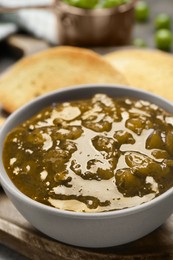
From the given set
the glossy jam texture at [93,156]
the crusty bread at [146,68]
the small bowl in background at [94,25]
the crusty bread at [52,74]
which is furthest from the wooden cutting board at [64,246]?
the small bowl in background at [94,25]

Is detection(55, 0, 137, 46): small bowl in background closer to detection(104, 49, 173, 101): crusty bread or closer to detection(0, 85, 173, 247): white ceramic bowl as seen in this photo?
detection(104, 49, 173, 101): crusty bread

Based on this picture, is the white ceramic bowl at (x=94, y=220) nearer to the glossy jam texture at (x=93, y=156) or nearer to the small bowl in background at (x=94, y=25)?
the glossy jam texture at (x=93, y=156)

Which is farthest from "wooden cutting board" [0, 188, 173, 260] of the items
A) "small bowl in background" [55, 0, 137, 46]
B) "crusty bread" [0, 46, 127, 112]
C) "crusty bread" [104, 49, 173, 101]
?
"small bowl in background" [55, 0, 137, 46]

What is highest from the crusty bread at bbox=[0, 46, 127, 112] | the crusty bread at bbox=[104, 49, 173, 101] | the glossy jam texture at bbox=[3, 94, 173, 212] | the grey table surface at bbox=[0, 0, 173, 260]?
the glossy jam texture at bbox=[3, 94, 173, 212]

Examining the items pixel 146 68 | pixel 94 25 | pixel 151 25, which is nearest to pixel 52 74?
pixel 146 68

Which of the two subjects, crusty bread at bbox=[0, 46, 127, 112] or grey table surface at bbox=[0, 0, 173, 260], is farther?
grey table surface at bbox=[0, 0, 173, 260]

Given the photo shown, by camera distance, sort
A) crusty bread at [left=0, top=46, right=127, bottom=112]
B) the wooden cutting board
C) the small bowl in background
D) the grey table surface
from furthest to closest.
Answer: the grey table surface < the small bowl in background < crusty bread at [left=0, top=46, right=127, bottom=112] < the wooden cutting board

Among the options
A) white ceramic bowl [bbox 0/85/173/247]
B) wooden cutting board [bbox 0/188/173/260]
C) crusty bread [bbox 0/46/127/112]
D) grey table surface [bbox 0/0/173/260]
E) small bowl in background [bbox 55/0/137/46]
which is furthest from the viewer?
grey table surface [bbox 0/0/173/260]

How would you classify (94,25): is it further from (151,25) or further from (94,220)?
(94,220)

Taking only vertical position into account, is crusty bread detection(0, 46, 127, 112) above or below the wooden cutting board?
above

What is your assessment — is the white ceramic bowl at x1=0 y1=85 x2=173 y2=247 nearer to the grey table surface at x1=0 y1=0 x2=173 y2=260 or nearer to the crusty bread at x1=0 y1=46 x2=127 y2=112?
the crusty bread at x1=0 y1=46 x2=127 y2=112
